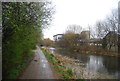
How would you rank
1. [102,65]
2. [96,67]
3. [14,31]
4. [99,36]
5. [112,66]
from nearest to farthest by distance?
1. [14,31]
2. [96,67]
3. [112,66]
4. [102,65]
5. [99,36]

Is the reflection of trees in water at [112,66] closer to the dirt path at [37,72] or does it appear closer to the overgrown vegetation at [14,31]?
the dirt path at [37,72]

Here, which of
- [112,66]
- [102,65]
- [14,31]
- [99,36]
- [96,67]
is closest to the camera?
[14,31]

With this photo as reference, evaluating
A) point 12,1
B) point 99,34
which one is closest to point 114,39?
point 99,34

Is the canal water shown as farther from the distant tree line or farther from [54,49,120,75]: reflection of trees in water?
the distant tree line

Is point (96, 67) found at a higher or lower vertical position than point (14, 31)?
lower

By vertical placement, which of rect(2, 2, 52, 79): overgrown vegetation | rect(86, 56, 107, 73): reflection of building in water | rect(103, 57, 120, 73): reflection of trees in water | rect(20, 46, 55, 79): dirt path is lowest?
rect(103, 57, 120, 73): reflection of trees in water

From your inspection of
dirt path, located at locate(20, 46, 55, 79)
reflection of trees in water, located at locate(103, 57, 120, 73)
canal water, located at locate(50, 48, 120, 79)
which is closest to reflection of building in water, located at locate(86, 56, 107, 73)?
canal water, located at locate(50, 48, 120, 79)

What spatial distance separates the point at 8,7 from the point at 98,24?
101 ft

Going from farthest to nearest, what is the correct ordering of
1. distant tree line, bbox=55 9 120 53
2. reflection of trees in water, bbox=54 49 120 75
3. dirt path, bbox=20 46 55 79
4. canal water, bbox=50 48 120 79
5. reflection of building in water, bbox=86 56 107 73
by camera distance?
distant tree line, bbox=55 9 120 53
reflection of trees in water, bbox=54 49 120 75
reflection of building in water, bbox=86 56 107 73
canal water, bbox=50 48 120 79
dirt path, bbox=20 46 55 79

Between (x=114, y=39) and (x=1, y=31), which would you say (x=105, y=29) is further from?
(x=1, y=31)

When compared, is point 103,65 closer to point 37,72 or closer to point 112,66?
point 112,66

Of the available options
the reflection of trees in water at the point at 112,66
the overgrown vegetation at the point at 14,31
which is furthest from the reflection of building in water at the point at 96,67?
the overgrown vegetation at the point at 14,31

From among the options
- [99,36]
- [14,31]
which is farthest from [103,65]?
[99,36]

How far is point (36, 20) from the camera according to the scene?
18.7ft
